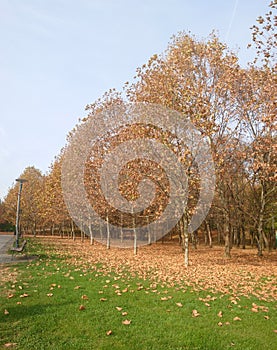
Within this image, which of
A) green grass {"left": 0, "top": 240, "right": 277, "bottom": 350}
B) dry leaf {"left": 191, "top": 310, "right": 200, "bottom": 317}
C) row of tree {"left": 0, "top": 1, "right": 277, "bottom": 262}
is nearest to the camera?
green grass {"left": 0, "top": 240, "right": 277, "bottom": 350}

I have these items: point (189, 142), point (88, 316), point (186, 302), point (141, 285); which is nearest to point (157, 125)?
point (189, 142)

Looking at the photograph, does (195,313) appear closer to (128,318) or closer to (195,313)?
(195,313)

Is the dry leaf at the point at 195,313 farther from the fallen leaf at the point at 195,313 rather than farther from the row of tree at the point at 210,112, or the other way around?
the row of tree at the point at 210,112

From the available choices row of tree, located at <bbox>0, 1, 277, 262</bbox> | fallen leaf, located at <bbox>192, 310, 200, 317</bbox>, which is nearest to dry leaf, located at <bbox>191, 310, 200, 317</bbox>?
fallen leaf, located at <bbox>192, 310, 200, 317</bbox>

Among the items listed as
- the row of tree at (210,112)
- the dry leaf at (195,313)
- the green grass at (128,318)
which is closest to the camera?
the green grass at (128,318)

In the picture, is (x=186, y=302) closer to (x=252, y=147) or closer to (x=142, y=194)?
(x=142, y=194)

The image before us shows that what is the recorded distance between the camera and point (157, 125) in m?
15.5

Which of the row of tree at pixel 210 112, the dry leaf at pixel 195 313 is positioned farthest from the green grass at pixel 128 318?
the row of tree at pixel 210 112

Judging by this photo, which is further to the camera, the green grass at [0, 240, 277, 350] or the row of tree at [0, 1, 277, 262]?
the row of tree at [0, 1, 277, 262]

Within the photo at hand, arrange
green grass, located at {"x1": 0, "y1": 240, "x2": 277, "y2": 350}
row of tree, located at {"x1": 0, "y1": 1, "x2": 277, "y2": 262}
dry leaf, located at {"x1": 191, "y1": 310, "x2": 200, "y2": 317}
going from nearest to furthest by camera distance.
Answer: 1. green grass, located at {"x1": 0, "y1": 240, "x2": 277, "y2": 350}
2. dry leaf, located at {"x1": 191, "y1": 310, "x2": 200, "y2": 317}
3. row of tree, located at {"x1": 0, "y1": 1, "x2": 277, "y2": 262}

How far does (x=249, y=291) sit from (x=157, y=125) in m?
8.74

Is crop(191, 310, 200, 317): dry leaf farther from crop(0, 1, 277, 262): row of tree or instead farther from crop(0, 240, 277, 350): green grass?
crop(0, 1, 277, 262): row of tree

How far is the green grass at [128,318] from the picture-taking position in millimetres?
5340

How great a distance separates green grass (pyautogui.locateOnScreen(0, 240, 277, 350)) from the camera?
210 inches
